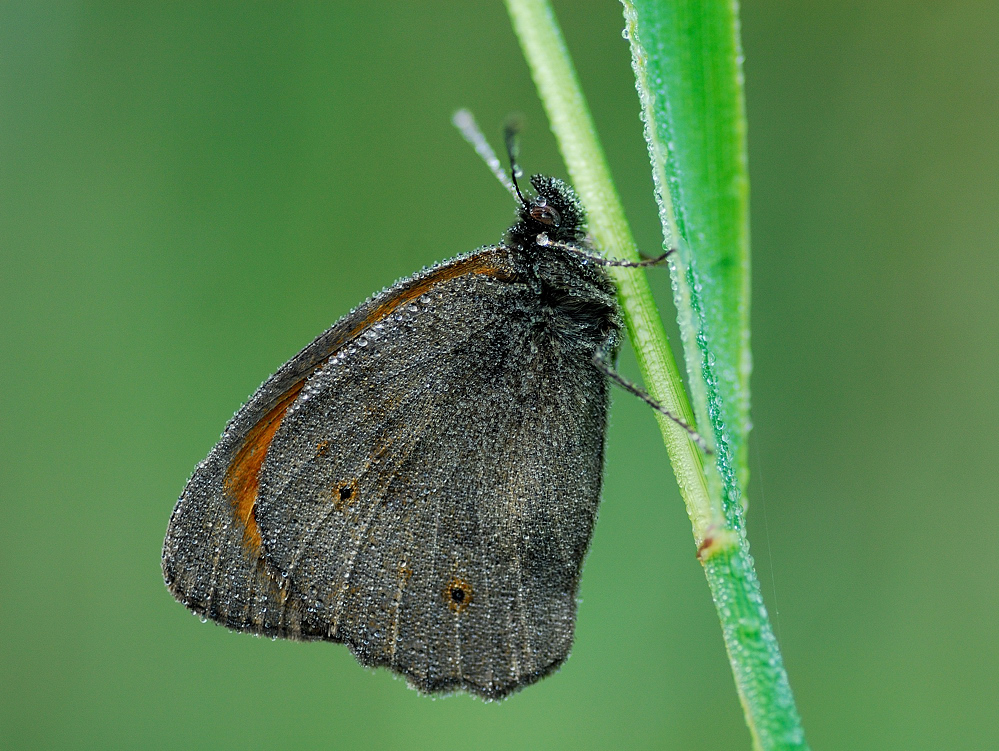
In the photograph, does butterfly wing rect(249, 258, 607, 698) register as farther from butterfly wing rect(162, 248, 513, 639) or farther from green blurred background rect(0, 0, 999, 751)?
green blurred background rect(0, 0, 999, 751)

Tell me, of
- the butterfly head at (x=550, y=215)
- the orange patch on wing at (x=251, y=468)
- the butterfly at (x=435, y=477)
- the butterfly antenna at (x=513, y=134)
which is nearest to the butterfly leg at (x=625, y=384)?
the butterfly at (x=435, y=477)

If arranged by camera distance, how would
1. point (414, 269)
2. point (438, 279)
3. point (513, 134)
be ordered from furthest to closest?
point (414, 269), point (438, 279), point (513, 134)

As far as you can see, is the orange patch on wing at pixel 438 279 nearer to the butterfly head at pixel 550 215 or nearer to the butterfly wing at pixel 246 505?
the butterfly wing at pixel 246 505

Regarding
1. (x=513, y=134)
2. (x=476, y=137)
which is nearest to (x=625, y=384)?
(x=513, y=134)

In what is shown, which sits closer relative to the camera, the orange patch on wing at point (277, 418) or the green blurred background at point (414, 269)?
the orange patch on wing at point (277, 418)

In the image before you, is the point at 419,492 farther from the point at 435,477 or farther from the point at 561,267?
the point at 561,267

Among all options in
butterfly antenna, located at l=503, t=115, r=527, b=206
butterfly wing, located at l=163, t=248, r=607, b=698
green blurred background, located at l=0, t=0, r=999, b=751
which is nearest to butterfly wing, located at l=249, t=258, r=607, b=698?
butterfly wing, located at l=163, t=248, r=607, b=698
